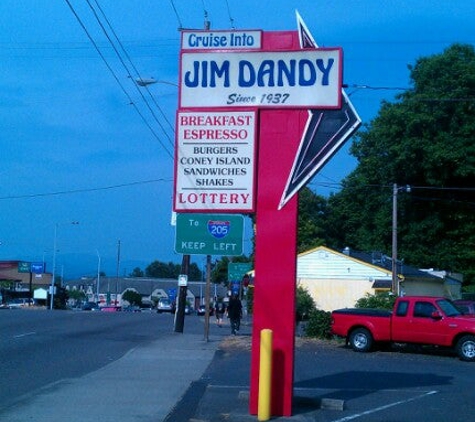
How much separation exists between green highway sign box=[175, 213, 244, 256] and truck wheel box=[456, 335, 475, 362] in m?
8.39

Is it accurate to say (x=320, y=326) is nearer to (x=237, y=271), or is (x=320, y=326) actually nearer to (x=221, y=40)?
(x=221, y=40)

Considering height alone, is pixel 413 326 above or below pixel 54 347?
above

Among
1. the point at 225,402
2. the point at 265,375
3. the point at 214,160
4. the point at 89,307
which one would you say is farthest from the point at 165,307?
the point at 265,375

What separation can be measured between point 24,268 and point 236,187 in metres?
111

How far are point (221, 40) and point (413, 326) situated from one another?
13838 millimetres

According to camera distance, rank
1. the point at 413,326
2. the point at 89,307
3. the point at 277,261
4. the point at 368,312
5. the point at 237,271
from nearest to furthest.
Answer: the point at 277,261 < the point at 413,326 < the point at 368,312 < the point at 237,271 < the point at 89,307

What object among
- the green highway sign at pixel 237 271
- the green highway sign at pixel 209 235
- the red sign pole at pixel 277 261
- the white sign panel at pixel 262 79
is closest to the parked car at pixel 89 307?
the green highway sign at pixel 237 271

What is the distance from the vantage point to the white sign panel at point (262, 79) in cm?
1206

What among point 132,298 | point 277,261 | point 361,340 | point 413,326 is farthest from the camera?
point 132,298

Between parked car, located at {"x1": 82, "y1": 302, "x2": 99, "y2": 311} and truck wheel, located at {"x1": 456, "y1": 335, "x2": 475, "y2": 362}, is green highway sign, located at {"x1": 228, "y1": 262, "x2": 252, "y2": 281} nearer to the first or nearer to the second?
truck wheel, located at {"x1": 456, "y1": 335, "x2": 475, "y2": 362}

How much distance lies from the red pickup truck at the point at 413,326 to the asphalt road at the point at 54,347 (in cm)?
644

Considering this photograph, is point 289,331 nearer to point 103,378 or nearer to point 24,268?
point 103,378

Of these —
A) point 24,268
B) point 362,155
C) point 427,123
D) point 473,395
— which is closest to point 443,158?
point 427,123

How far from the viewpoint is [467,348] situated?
75.2ft
